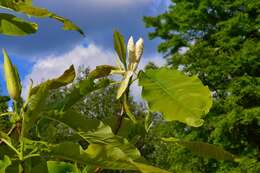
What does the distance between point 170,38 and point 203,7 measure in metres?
1.98

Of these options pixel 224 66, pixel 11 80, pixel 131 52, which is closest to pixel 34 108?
pixel 11 80

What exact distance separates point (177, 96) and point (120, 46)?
11 centimetres

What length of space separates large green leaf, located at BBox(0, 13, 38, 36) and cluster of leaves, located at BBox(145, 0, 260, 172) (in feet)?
55.2

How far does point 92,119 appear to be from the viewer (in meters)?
0.76

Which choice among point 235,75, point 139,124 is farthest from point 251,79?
point 139,124

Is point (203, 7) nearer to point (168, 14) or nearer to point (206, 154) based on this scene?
point (168, 14)

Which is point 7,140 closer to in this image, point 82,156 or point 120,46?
point 82,156

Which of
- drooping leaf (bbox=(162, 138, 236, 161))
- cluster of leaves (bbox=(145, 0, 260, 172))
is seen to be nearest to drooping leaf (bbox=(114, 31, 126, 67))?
drooping leaf (bbox=(162, 138, 236, 161))

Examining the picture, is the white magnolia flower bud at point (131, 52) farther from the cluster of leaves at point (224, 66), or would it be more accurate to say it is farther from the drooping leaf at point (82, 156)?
the cluster of leaves at point (224, 66)

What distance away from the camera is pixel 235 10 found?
20141 mm

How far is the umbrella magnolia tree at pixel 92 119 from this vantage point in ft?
2.23

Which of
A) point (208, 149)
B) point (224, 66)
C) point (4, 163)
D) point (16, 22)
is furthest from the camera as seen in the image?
point (224, 66)

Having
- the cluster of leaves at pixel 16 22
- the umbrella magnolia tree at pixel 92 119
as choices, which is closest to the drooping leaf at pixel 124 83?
the umbrella magnolia tree at pixel 92 119

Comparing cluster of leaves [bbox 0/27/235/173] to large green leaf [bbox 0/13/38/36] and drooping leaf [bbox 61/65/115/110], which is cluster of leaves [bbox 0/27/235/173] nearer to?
drooping leaf [bbox 61/65/115/110]
